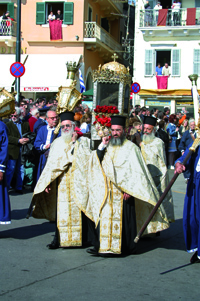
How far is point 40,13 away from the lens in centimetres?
2692

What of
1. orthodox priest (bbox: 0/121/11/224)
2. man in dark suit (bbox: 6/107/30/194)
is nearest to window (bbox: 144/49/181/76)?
man in dark suit (bbox: 6/107/30/194)

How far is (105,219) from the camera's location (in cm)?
650

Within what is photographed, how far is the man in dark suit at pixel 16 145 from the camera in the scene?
36.8ft

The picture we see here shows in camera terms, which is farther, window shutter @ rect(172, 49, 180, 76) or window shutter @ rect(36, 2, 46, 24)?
window shutter @ rect(172, 49, 180, 76)

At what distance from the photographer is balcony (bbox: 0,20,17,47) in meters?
26.6

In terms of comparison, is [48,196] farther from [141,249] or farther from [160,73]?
[160,73]

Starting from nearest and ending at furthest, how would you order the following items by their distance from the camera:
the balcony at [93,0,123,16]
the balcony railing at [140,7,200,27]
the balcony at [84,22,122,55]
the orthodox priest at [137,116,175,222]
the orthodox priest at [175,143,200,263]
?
1. the orthodox priest at [175,143,200,263]
2. the orthodox priest at [137,116,175,222]
3. the balcony at [84,22,122,55]
4. the balcony railing at [140,7,200,27]
5. the balcony at [93,0,123,16]

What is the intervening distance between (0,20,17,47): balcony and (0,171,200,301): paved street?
67.0 feet

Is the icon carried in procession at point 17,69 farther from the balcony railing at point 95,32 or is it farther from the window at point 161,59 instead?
the window at point 161,59

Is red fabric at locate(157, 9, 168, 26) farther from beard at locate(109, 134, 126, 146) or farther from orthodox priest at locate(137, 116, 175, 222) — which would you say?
beard at locate(109, 134, 126, 146)

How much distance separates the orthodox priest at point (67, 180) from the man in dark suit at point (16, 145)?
4189 mm

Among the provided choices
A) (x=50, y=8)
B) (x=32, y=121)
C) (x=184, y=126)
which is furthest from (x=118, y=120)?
(x=50, y=8)

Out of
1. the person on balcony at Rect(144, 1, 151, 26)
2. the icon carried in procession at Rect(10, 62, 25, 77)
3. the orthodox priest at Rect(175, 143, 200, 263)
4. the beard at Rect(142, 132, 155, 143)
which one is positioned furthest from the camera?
the person on balcony at Rect(144, 1, 151, 26)

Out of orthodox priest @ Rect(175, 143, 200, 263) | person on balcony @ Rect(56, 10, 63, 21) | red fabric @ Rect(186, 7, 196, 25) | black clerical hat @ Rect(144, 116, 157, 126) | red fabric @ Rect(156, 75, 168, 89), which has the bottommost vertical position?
orthodox priest @ Rect(175, 143, 200, 263)
